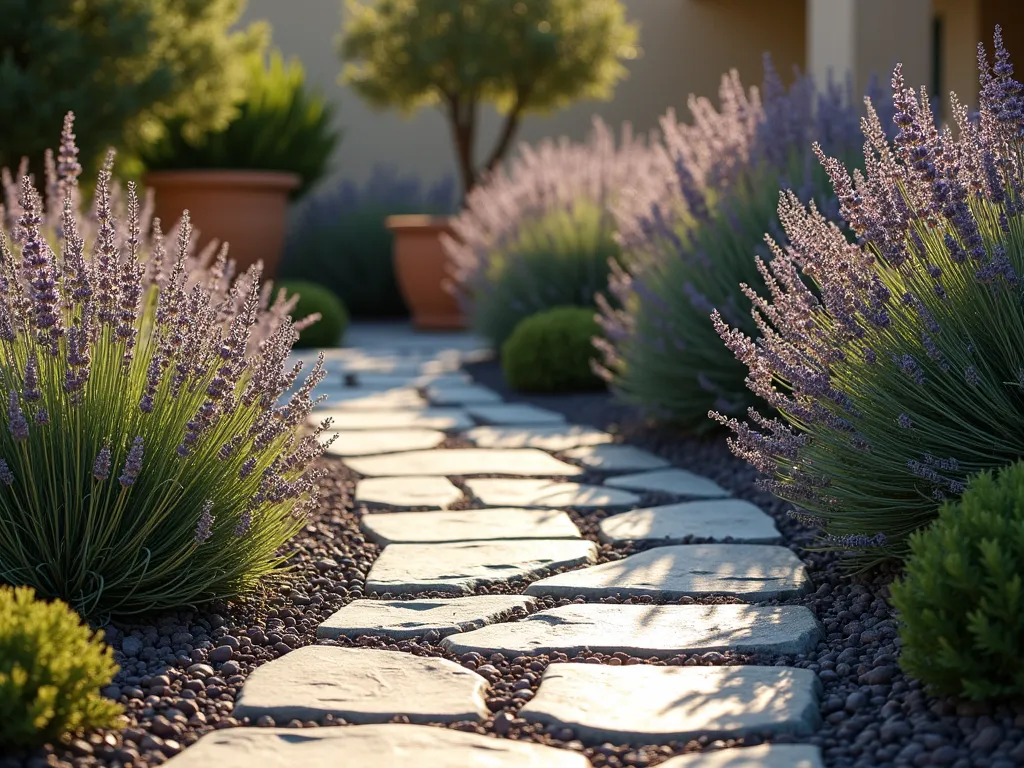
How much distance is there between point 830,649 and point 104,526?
1.41m

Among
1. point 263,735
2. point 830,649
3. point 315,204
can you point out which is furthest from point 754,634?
point 315,204

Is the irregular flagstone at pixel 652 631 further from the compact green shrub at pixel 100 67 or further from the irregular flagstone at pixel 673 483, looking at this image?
the compact green shrub at pixel 100 67

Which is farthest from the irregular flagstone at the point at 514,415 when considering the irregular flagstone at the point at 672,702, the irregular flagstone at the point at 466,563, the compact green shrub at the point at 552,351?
the irregular flagstone at the point at 672,702

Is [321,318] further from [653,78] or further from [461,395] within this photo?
[653,78]

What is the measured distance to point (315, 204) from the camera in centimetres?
1173

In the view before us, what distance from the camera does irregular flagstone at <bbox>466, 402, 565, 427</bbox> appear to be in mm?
5152

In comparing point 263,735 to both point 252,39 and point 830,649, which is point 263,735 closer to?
point 830,649

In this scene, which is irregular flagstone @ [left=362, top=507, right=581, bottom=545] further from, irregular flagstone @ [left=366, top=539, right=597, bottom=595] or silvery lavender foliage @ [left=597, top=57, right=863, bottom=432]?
silvery lavender foliage @ [left=597, top=57, right=863, bottom=432]

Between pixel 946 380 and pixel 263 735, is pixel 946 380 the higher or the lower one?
the higher one

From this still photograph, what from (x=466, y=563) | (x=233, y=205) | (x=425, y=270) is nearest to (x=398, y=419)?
(x=466, y=563)

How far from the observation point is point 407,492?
370 centimetres

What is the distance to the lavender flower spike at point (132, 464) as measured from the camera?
2.22 meters

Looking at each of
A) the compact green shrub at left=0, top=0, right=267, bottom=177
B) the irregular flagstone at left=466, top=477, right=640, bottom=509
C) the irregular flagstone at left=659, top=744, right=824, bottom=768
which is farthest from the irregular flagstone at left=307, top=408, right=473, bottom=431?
the irregular flagstone at left=659, top=744, right=824, bottom=768

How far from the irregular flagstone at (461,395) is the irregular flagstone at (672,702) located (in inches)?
142
